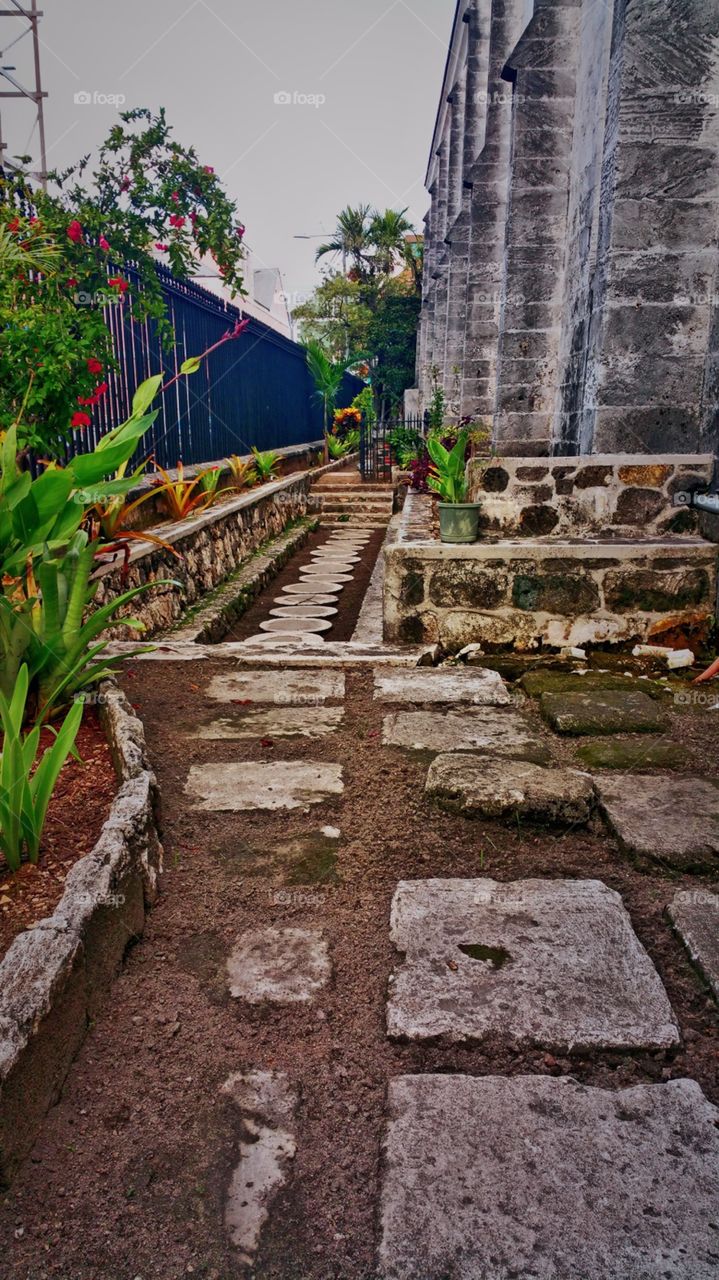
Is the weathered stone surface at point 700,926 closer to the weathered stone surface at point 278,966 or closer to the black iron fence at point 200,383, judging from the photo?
the weathered stone surface at point 278,966

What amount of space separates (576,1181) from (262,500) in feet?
26.4

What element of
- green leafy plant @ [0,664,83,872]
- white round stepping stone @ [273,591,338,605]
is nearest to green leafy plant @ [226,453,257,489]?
white round stepping stone @ [273,591,338,605]

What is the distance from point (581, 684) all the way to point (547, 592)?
719mm

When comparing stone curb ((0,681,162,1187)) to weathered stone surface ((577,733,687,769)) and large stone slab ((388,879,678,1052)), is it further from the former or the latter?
weathered stone surface ((577,733,687,769))

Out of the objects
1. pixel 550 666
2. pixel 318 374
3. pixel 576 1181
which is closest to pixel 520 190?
pixel 550 666

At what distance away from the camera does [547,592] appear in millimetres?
4402

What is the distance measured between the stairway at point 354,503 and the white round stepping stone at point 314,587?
4.20 m

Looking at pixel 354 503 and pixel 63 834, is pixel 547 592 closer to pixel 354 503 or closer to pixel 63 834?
pixel 63 834

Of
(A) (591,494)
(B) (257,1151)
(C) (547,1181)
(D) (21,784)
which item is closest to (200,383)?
(A) (591,494)

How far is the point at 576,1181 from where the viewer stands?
51.4 inches

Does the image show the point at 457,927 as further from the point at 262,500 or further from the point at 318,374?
the point at 318,374

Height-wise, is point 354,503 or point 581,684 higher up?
point 354,503

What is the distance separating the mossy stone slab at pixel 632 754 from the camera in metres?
2.91

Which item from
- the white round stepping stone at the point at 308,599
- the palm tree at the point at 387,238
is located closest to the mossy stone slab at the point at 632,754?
the white round stepping stone at the point at 308,599
